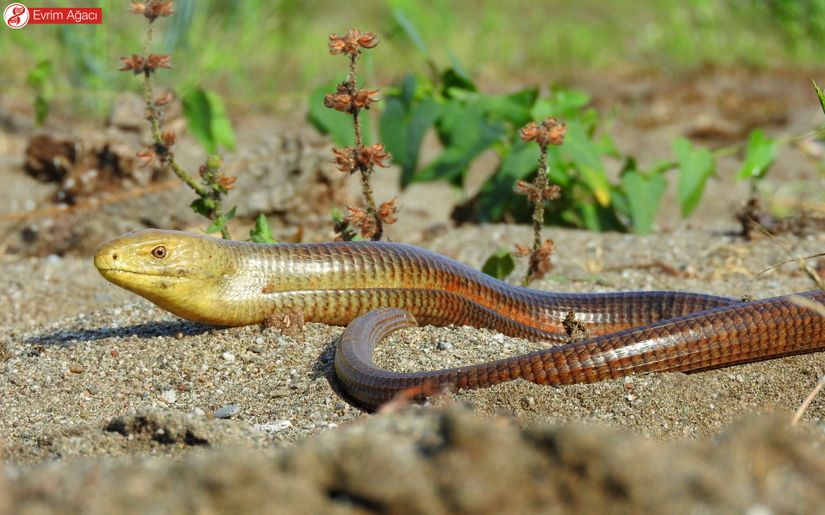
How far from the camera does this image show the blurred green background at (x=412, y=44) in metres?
7.68

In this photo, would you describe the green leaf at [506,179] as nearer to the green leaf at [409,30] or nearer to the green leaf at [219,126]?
the green leaf at [409,30]

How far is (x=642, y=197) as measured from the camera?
6.02m

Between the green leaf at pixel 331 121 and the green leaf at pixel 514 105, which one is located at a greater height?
the green leaf at pixel 514 105

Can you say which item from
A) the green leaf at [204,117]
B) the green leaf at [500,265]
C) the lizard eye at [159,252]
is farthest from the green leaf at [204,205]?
the green leaf at [204,117]

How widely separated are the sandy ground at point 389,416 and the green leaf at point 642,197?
0.46ft

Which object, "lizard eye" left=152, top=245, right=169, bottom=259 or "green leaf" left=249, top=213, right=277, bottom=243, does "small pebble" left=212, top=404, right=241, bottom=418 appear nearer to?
"lizard eye" left=152, top=245, right=169, bottom=259

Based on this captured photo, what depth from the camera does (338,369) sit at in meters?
3.31

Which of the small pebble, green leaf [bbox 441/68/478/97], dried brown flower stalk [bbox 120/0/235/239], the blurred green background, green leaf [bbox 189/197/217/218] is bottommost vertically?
the blurred green background

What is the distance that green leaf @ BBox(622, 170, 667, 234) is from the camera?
5938mm

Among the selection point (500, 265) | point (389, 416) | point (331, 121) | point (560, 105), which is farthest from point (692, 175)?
point (389, 416)

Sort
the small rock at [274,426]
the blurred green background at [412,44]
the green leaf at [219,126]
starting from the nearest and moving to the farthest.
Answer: the small rock at [274,426]
the green leaf at [219,126]
the blurred green background at [412,44]

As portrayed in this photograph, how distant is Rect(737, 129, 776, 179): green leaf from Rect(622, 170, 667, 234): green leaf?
0.49m

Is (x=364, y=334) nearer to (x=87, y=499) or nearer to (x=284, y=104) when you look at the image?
(x=87, y=499)

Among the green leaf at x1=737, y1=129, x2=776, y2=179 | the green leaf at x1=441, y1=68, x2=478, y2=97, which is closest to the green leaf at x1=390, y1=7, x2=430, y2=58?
the green leaf at x1=441, y1=68, x2=478, y2=97
